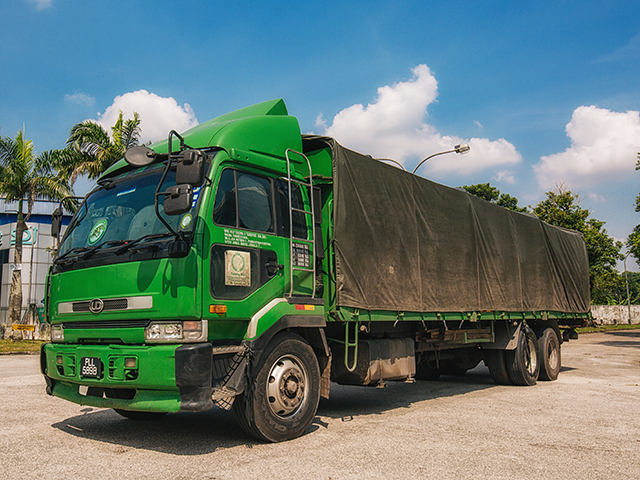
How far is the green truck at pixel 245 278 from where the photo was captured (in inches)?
195

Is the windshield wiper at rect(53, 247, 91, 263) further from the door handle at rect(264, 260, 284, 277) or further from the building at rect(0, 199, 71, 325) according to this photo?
the building at rect(0, 199, 71, 325)

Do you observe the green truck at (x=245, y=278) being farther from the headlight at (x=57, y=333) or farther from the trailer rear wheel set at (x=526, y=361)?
the trailer rear wheel set at (x=526, y=361)

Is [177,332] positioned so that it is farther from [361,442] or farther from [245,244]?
[361,442]

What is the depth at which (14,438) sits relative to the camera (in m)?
5.70

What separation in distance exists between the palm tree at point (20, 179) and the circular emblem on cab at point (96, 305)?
19.7 meters

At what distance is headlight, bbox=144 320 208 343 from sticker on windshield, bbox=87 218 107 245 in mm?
1355

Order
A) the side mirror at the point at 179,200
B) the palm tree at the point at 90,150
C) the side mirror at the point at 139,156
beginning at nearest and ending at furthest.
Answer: the side mirror at the point at 179,200
the side mirror at the point at 139,156
the palm tree at the point at 90,150

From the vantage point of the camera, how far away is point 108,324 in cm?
529

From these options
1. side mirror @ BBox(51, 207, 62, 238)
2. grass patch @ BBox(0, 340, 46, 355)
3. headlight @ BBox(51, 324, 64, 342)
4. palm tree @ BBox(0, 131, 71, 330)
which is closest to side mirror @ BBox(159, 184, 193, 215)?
headlight @ BBox(51, 324, 64, 342)

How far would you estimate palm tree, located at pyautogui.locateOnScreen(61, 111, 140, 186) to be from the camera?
2191 centimetres

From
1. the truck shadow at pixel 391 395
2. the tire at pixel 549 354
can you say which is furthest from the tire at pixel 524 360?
the truck shadow at pixel 391 395

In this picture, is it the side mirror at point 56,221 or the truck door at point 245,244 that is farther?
the side mirror at point 56,221

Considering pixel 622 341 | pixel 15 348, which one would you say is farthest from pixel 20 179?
pixel 622 341

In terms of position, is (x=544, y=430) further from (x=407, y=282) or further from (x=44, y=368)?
(x=44, y=368)
